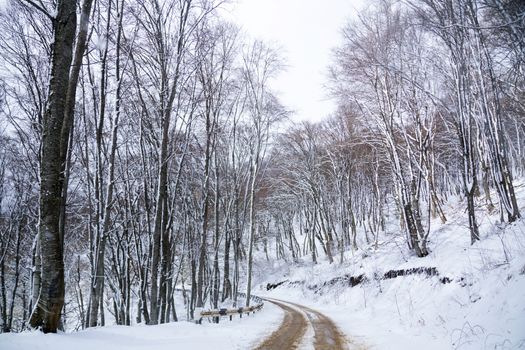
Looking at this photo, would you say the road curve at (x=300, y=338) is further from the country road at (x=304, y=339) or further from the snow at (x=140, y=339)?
the snow at (x=140, y=339)

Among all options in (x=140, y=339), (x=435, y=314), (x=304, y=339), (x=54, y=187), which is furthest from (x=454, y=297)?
(x=54, y=187)

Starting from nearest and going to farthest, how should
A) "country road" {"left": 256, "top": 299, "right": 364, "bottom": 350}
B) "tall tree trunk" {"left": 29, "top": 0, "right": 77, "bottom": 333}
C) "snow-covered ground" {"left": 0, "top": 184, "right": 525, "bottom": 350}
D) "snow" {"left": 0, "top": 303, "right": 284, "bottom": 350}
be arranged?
1. "snow" {"left": 0, "top": 303, "right": 284, "bottom": 350}
2. "tall tree trunk" {"left": 29, "top": 0, "right": 77, "bottom": 333}
3. "snow-covered ground" {"left": 0, "top": 184, "right": 525, "bottom": 350}
4. "country road" {"left": 256, "top": 299, "right": 364, "bottom": 350}

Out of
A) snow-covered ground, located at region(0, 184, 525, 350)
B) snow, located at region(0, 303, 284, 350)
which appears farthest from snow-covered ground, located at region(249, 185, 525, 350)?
snow, located at region(0, 303, 284, 350)

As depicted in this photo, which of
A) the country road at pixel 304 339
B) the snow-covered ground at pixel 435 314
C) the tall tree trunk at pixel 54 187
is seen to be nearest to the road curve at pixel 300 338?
the country road at pixel 304 339

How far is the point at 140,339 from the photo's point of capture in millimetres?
6273

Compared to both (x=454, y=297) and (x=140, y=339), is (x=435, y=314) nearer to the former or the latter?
(x=454, y=297)

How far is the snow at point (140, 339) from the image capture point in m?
4.23

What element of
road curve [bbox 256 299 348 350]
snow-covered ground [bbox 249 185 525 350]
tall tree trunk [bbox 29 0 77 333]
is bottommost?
road curve [bbox 256 299 348 350]

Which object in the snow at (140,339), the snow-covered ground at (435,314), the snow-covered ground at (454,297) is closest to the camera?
the snow at (140,339)

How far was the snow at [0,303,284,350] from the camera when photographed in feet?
13.9

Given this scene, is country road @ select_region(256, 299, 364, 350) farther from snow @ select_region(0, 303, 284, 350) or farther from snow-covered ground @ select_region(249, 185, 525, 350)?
snow-covered ground @ select_region(249, 185, 525, 350)

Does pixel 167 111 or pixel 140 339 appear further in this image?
pixel 167 111

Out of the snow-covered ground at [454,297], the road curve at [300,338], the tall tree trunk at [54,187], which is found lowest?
the road curve at [300,338]

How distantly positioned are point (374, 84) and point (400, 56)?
5.33 ft
